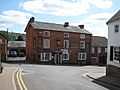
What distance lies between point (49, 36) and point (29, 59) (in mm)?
6936

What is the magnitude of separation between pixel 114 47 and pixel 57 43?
92.1ft

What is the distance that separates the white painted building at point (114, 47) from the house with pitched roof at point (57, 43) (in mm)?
25675

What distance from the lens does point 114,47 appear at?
26.3 metres

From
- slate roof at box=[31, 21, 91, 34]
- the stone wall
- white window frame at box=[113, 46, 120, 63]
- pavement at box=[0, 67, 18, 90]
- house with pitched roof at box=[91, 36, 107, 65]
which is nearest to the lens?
pavement at box=[0, 67, 18, 90]

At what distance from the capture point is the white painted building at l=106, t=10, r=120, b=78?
2528cm

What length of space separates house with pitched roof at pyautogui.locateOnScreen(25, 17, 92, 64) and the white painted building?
25.7 metres

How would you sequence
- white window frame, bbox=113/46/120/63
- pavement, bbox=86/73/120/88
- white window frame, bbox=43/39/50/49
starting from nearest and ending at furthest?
1. pavement, bbox=86/73/120/88
2. white window frame, bbox=113/46/120/63
3. white window frame, bbox=43/39/50/49

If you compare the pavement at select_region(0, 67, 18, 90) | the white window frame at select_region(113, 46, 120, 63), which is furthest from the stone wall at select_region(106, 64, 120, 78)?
the pavement at select_region(0, 67, 18, 90)

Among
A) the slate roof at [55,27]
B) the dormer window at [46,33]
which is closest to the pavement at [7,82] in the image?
the dormer window at [46,33]

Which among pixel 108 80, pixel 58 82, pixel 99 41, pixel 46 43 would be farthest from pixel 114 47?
pixel 99 41

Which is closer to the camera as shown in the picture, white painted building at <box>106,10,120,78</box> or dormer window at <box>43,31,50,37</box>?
white painted building at <box>106,10,120,78</box>

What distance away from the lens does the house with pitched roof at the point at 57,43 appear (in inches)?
2016

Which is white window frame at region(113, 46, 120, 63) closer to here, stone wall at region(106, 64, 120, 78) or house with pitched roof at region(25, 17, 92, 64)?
stone wall at region(106, 64, 120, 78)

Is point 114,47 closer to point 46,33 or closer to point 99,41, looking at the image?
point 46,33
